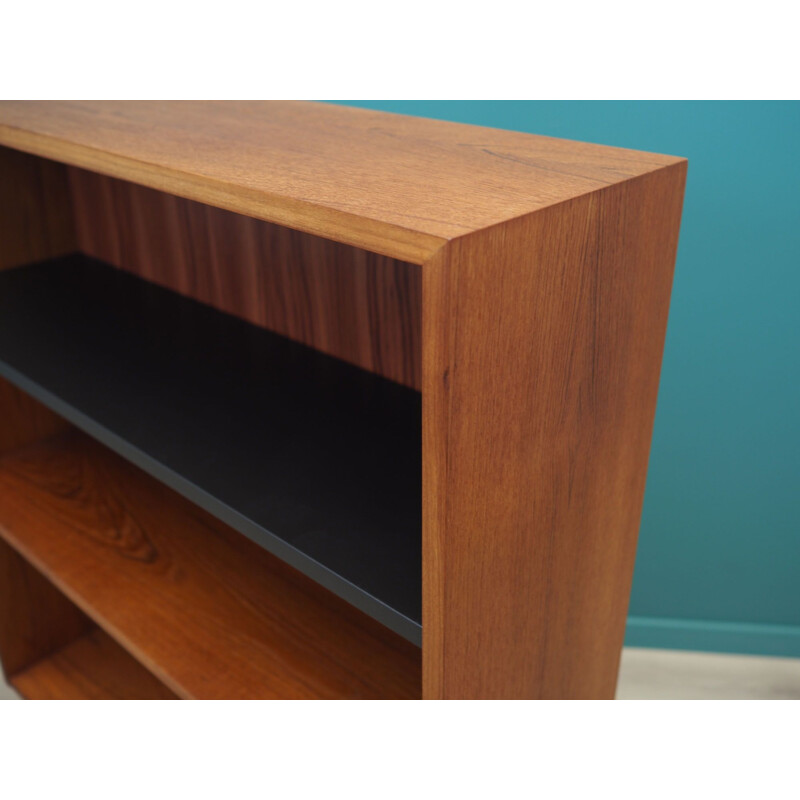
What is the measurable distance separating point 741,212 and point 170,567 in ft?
3.60

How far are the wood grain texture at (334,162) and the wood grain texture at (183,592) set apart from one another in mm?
659

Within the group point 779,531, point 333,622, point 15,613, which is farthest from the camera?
point 15,613

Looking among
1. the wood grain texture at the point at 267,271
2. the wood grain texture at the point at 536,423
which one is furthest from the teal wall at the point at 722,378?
the wood grain texture at the point at 536,423

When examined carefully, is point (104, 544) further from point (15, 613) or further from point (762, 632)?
point (762, 632)

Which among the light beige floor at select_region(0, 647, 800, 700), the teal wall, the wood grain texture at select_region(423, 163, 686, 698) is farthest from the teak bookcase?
the light beige floor at select_region(0, 647, 800, 700)

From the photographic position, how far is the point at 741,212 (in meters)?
1.51

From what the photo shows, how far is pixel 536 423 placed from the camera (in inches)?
35.3

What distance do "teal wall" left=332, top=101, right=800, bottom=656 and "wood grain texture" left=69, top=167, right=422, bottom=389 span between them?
0.44 m

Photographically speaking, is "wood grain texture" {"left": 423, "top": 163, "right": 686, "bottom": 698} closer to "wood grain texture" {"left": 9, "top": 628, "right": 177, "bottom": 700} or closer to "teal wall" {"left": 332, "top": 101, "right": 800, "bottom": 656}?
"teal wall" {"left": 332, "top": 101, "right": 800, "bottom": 656}

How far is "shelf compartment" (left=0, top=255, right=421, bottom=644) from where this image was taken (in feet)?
3.25

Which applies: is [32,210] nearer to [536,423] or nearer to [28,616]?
[28,616]

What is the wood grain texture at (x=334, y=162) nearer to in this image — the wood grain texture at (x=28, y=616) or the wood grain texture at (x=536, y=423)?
the wood grain texture at (x=536, y=423)

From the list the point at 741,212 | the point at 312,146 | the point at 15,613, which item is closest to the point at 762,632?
the point at 741,212

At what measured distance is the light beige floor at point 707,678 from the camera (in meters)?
1.86
